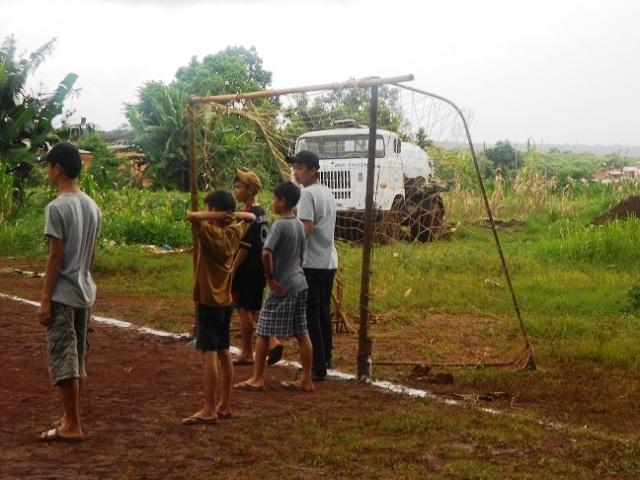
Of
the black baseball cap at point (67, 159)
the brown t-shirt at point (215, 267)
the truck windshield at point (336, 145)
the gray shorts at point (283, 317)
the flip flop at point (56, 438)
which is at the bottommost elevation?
the flip flop at point (56, 438)

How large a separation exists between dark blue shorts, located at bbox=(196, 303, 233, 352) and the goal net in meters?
1.76

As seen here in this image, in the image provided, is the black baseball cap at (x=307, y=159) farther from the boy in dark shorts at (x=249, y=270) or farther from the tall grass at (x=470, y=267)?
the tall grass at (x=470, y=267)

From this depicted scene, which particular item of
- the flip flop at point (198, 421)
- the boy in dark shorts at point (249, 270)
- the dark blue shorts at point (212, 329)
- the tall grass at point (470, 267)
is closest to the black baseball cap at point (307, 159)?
the boy in dark shorts at point (249, 270)

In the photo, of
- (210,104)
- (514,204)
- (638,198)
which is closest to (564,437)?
(210,104)

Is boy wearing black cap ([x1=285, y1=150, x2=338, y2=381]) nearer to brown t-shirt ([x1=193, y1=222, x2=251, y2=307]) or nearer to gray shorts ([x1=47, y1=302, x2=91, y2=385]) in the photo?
brown t-shirt ([x1=193, y1=222, x2=251, y2=307])

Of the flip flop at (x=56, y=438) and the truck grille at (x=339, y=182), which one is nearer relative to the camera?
the flip flop at (x=56, y=438)

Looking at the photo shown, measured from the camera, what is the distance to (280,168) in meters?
9.34

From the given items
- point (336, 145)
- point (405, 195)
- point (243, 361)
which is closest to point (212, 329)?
point (243, 361)

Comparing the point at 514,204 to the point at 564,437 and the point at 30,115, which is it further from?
the point at 564,437

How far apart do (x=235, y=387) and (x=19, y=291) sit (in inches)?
252

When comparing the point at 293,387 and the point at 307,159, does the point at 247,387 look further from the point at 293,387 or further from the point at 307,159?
the point at 307,159

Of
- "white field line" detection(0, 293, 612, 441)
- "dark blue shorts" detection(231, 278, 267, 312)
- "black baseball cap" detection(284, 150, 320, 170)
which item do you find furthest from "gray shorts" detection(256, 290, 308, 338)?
"black baseball cap" detection(284, 150, 320, 170)

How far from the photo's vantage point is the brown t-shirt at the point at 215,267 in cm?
609

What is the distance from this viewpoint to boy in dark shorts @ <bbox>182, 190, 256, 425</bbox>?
19.9 ft
